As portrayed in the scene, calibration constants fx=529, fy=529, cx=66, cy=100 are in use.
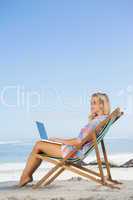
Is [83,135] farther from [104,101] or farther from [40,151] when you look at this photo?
[40,151]

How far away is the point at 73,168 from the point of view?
20.2 ft

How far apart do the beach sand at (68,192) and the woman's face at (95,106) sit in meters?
0.86

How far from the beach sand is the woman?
0.94 ft

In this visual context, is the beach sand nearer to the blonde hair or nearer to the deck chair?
the deck chair

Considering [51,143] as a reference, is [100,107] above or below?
above

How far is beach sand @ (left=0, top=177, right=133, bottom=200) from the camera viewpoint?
5.27 metres

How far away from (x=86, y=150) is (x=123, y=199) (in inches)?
46.8

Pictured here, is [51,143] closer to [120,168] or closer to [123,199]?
[123,199]

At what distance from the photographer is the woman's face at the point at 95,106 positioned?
242 inches

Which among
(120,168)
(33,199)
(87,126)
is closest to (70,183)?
(87,126)

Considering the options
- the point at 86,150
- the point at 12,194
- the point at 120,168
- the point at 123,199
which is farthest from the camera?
the point at 120,168

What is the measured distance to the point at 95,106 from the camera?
6168 mm

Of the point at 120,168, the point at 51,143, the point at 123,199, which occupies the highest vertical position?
the point at 51,143

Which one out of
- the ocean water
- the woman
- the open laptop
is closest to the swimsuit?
the woman
